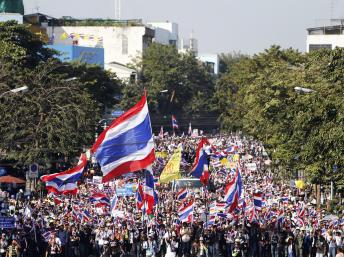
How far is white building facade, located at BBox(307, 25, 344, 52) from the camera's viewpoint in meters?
118

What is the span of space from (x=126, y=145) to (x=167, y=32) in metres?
142

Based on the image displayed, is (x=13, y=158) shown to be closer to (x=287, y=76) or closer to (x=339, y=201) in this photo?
(x=339, y=201)

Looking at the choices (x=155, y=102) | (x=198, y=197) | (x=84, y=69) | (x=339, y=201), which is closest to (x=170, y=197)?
(x=198, y=197)

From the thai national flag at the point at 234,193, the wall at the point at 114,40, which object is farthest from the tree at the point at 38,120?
the wall at the point at 114,40

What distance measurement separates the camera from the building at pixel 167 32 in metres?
168

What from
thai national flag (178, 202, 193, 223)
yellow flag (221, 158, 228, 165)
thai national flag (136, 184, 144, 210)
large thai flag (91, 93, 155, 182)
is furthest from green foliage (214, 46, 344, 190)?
large thai flag (91, 93, 155, 182)

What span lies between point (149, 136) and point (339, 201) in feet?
55.3

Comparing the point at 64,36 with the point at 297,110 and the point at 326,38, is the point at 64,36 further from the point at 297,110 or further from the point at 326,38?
the point at 297,110

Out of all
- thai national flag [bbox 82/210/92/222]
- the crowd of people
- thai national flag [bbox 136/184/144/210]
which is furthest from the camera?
thai national flag [bbox 82/210/92/222]

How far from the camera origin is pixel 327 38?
391ft

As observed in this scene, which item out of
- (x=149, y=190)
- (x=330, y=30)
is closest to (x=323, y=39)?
(x=330, y=30)

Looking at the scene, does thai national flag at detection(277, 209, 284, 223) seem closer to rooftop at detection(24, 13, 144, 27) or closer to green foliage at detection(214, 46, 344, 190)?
green foliage at detection(214, 46, 344, 190)

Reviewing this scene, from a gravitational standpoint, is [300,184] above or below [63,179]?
below

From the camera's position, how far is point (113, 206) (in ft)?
133
